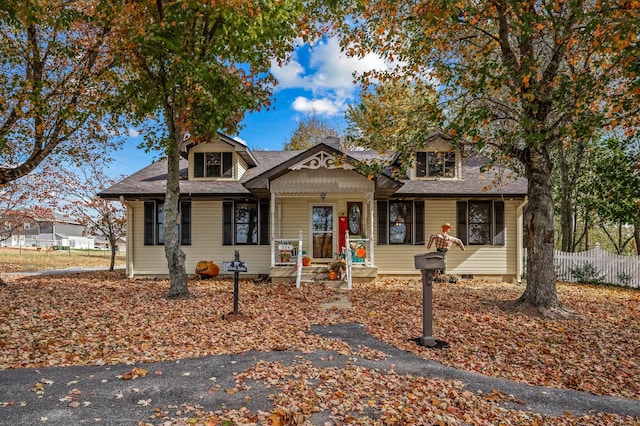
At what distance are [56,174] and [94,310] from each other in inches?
531

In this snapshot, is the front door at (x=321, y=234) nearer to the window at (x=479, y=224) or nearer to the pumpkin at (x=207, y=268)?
the pumpkin at (x=207, y=268)

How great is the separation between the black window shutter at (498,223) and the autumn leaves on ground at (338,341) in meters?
3.49

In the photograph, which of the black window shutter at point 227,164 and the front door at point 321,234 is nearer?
the front door at point 321,234

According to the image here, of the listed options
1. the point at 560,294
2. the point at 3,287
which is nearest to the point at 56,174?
the point at 3,287

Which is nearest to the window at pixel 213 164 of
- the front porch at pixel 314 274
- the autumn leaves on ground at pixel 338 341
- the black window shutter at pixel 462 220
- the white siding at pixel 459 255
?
the front porch at pixel 314 274

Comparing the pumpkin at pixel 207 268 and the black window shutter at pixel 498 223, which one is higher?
the black window shutter at pixel 498 223

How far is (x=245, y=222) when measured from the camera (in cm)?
1410

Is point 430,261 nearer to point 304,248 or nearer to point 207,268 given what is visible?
point 304,248

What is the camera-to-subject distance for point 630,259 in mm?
13789

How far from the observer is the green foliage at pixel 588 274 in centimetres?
1455

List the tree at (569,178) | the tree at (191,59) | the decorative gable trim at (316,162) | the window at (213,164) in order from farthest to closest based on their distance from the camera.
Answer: the tree at (569,178) → the window at (213,164) → the decorative gable trim at (316,162) → the tree at (191,59)

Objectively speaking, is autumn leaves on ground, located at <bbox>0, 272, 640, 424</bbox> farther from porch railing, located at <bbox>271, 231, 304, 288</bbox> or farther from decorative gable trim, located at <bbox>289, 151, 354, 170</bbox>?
decorative gable trim, located at <bbox>289, 151, 354, 170</bbox>

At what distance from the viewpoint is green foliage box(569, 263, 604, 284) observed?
14.6 metres

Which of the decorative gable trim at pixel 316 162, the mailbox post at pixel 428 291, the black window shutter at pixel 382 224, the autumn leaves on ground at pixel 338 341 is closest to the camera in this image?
the autumn leaves on ground at pixel 338 341
